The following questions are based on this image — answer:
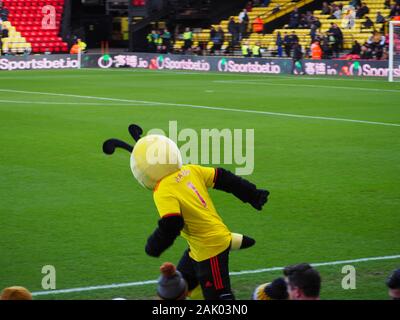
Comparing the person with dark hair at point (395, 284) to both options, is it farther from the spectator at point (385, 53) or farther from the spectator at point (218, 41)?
the spectator at point (218, 41)

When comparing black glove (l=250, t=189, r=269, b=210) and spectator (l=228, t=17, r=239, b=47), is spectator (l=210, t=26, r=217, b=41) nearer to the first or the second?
spectator (l=228, t=17, r=239, b=47)

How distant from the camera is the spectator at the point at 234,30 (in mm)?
48219

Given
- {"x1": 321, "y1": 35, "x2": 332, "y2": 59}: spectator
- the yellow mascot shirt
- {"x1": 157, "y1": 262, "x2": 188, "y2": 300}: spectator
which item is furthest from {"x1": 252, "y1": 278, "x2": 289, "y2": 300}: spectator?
{"x1": 321, "y1": 35, "x2": 332, "y2": 59}: spectator

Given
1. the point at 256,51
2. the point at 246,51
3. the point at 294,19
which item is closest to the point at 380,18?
the point at 294,19

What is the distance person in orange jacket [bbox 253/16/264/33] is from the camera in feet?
160

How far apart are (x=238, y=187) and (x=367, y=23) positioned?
127ft

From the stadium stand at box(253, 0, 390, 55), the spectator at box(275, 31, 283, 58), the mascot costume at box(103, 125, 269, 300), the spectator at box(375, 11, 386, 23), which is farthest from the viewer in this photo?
the spectator at box(275, 31, 283, 58)

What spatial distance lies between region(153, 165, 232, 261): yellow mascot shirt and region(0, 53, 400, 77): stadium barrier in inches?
1238

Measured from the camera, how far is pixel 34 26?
5144cm

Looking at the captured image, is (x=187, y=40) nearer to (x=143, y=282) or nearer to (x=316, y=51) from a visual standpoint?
(x=316, y=51)

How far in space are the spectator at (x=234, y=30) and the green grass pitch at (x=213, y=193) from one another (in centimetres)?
2263

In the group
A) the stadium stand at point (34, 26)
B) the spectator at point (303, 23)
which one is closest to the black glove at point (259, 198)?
the spectator at point (303, 23)

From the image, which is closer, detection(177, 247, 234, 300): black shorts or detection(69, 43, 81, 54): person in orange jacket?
detection(177, 247, 234, 300): black shorts
